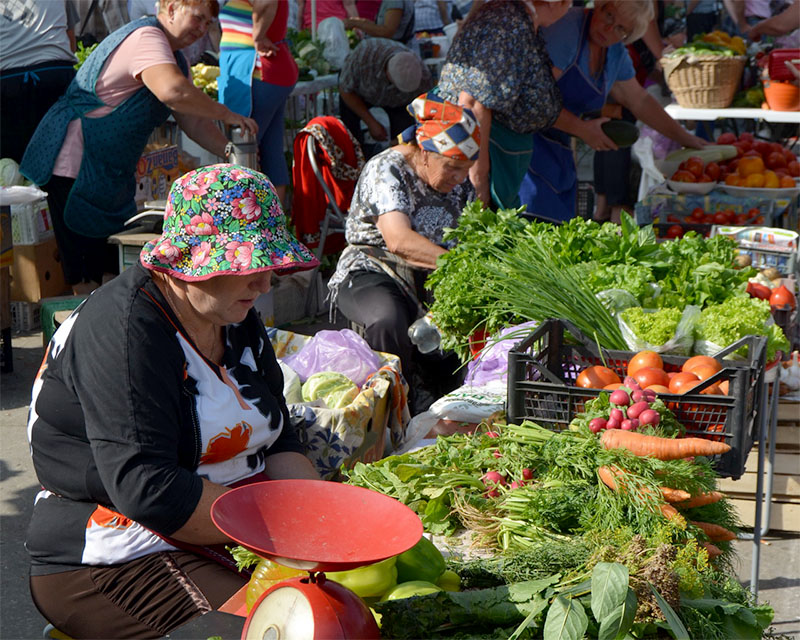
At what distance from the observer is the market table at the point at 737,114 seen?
20.1 feet

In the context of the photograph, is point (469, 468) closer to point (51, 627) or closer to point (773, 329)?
point (51, 627)

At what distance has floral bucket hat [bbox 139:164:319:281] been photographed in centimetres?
194

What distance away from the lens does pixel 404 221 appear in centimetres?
391

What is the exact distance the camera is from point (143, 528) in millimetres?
2029

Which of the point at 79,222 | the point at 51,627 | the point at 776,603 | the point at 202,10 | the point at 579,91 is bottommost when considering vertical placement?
the point at 776,603

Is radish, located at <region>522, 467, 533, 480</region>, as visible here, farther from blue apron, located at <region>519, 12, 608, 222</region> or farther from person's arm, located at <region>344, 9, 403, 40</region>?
person's arm, located at <region>344, 9, 403, 40</region>

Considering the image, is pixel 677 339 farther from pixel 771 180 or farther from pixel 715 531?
pixel 771 180

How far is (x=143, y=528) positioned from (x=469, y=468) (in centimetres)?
83

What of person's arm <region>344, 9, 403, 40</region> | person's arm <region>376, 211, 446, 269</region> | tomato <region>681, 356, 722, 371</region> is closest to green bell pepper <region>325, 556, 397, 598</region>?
tomato <region>681, 356, 722, 371</region>

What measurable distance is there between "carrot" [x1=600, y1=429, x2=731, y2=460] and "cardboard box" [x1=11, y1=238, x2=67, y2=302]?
13.2 feet

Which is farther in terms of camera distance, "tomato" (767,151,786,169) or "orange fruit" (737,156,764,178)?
"tomato" (767,151,786,169)

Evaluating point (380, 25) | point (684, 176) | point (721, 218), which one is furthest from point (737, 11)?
point (721, 218)

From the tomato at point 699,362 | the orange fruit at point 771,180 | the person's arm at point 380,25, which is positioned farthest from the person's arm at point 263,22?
the tomato at point 699,362

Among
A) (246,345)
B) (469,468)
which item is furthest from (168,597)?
(469,468)
